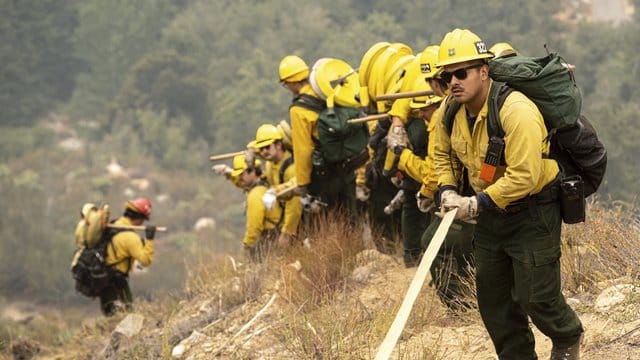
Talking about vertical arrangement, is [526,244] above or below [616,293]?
above

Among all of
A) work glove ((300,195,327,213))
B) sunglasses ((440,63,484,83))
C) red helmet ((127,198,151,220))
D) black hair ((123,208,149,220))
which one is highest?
sunglasses ((440,63,484,83))

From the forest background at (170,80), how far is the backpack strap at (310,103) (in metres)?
30.9

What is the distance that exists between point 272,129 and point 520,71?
15.1 feet

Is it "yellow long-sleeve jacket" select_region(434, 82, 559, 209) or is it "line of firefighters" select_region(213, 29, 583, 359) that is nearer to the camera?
"yellow long-sleeve jacket" select_region(434, 82, 559, 209)

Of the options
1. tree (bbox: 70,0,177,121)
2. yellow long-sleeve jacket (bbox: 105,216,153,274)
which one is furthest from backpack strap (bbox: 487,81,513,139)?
tree (bbox: 70,0,177,121)

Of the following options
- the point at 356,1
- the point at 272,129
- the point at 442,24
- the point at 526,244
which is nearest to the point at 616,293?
→ the point at 526,244

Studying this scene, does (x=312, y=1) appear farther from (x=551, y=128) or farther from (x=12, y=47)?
(x=551, y=128)

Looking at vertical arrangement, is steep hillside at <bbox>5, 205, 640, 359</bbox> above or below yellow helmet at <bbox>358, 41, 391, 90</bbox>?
below

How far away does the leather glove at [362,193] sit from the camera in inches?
332

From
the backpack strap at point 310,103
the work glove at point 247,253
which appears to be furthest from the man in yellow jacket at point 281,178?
the backpack strap at point 310,103

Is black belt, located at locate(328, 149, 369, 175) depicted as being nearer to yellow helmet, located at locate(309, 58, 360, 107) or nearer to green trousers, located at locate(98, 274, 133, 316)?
yellow helmet, located at locate(309, 58, 360, 107)

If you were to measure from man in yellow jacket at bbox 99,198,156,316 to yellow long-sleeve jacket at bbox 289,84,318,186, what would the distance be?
2.42 m

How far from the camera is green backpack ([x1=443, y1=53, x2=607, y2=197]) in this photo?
4020 millimetres

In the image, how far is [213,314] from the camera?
25.4 feet
